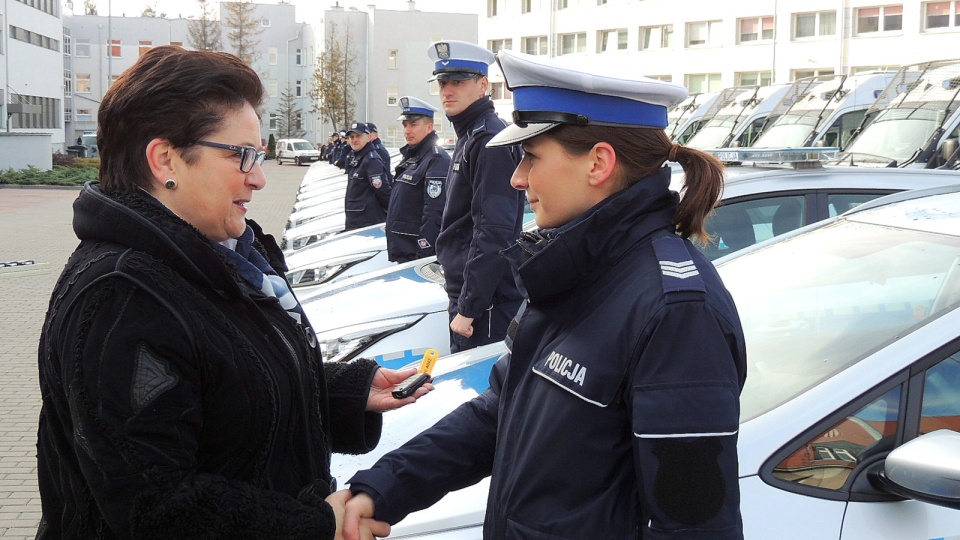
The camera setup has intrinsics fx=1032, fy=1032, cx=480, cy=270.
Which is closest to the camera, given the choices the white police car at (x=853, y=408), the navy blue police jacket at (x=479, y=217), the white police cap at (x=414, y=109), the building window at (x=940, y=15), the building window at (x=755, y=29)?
the white police car at (x=853, y=408)

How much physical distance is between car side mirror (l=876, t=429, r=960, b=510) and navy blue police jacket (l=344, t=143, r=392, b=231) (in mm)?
8735

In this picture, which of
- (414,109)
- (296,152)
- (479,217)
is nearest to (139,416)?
(479,217)

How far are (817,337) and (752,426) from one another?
528 mm

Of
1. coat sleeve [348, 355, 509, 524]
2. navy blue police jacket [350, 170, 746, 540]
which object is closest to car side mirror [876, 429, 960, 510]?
navy blue police jacket [350, 170, 746, 540]

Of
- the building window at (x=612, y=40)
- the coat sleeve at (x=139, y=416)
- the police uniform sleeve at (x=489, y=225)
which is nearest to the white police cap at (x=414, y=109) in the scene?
the police uniform sleeve at (x=489, y=225)

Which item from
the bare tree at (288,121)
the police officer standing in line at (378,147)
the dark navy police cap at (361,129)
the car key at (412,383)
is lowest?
the car key at (412,383)

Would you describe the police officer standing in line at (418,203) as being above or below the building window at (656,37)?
below

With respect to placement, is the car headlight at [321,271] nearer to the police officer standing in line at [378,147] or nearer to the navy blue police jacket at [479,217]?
the navy blue police jacket at [479,217]

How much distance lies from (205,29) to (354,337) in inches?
2749

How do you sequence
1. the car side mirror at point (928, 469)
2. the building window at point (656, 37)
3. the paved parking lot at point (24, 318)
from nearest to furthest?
the car side mirror at point (928, 469)
the paved parking lot at point (24, 318)
the building window at point (656, 37)

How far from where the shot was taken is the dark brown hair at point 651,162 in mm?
2098

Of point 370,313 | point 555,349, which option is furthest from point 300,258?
point 555,349

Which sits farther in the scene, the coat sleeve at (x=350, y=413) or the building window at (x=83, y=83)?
the building window at (x=83, y=83)

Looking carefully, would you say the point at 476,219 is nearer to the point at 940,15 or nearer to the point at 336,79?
the point at 940,15
